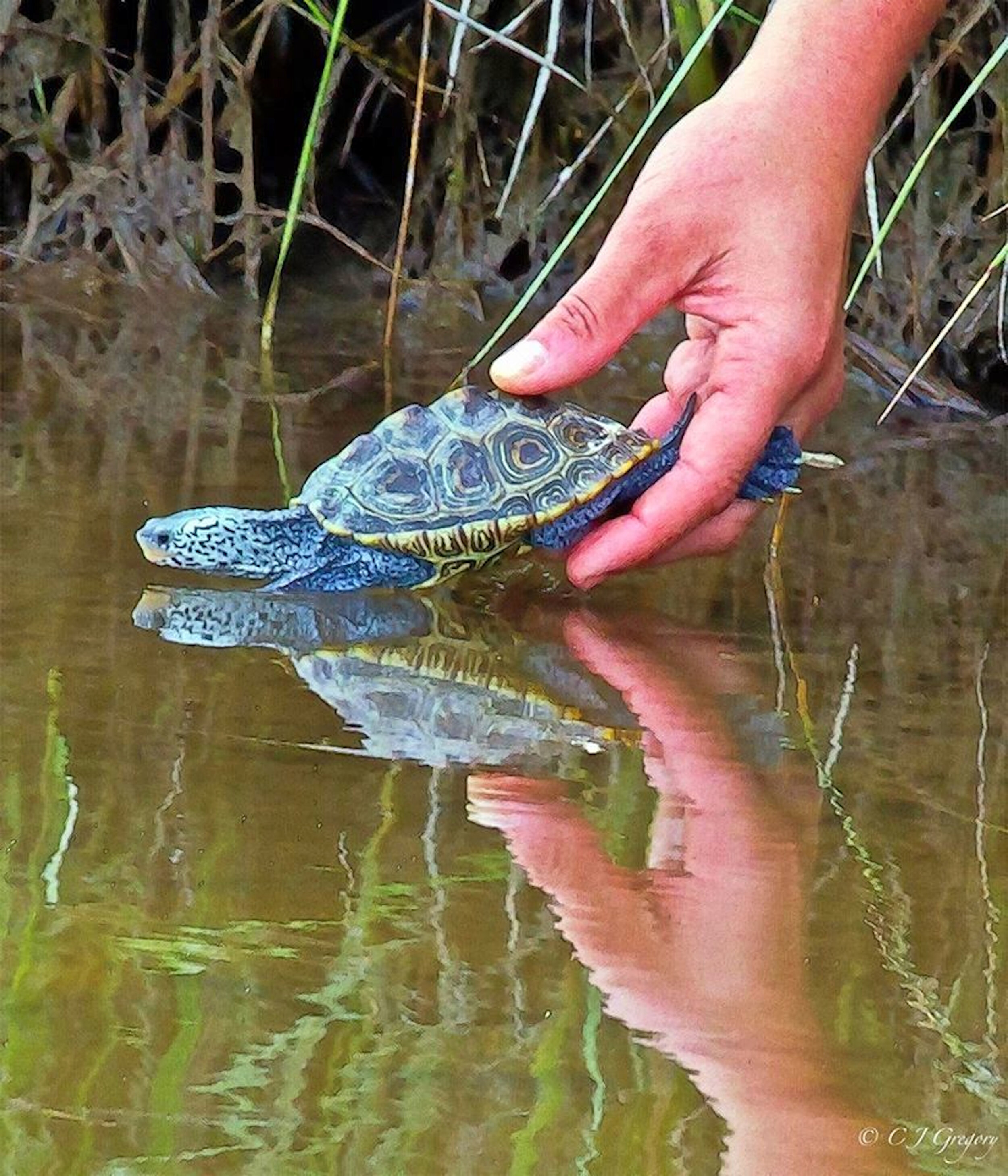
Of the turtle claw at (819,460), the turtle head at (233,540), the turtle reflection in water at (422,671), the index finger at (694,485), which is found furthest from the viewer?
the turtle claw at (819,460)

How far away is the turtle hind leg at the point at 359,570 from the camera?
2965 millimetres

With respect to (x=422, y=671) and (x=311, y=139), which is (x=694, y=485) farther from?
(x=311, y=139)

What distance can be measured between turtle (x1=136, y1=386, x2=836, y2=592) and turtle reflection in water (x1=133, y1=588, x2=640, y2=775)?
0.19ft

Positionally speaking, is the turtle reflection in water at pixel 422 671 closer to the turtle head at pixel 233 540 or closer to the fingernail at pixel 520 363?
the turtle head at pixel 233 540

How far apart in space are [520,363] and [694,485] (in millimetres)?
312

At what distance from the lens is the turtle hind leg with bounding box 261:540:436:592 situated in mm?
2965

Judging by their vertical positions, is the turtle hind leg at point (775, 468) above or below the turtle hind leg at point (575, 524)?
above

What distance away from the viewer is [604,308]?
260cm

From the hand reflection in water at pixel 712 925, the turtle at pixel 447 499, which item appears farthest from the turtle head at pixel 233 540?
the hand reflection in water at pixel 712 925

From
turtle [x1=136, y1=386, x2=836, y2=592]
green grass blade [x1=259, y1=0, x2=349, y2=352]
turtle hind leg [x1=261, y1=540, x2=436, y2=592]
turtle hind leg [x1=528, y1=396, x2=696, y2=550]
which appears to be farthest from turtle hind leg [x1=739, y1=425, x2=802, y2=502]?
green grass blade [x1=259, y1=0, x2=349, y2=352]

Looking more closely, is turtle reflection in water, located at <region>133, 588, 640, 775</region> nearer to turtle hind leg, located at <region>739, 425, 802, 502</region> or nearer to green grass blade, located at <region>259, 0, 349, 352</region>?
Answer: turtle hind leg, located at <region>739, 425, 802, 502</region>

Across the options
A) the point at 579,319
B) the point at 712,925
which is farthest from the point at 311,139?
the point at 712,925

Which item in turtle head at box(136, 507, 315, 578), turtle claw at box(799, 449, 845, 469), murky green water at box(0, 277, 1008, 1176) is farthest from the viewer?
turtle claw at box(799, 449, 845, 469)

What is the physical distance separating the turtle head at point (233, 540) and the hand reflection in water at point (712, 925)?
71 cm
